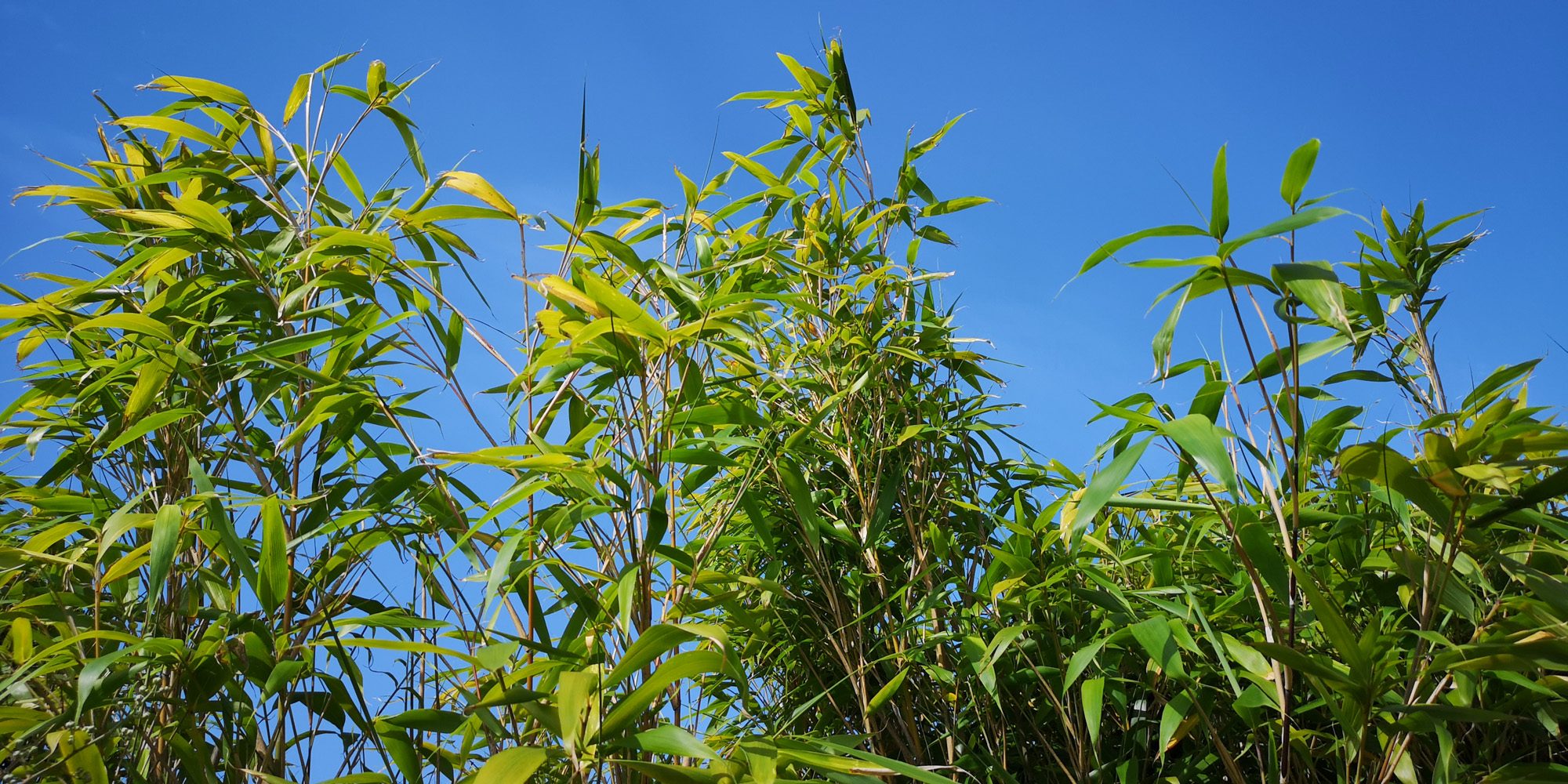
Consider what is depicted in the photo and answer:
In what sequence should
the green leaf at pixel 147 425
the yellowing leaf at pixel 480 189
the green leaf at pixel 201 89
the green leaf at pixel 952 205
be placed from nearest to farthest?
1. the green leaf at pixel 147 425
2. the yellowing leaf at pixel 480 189
3. the green leaf at pixel 201 89
4. the green leaf at pixel 952 205

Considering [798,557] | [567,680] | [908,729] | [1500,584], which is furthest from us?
[798,557]

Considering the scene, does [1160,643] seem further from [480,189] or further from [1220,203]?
[480,189]

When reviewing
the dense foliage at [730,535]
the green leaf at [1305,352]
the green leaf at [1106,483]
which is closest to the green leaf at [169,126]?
the dense foliage at [730,535]

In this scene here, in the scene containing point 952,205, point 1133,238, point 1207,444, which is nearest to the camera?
point 1207,444

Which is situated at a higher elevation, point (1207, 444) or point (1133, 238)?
point (1133, 238)

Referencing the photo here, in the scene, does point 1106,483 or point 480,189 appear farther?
point 480,189

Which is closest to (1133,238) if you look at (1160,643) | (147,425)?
(1160,643)

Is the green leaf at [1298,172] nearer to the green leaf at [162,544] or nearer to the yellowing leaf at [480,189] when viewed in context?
the yellowing leaf at [480,189]

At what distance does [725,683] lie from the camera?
5.23ft

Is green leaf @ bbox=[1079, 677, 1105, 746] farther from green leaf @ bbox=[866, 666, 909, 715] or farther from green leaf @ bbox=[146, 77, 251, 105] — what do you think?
green leaf @ bbox=[146, 77, 251, 105]

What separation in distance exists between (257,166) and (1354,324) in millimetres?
1540

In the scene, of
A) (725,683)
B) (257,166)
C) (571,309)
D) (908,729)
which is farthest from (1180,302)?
(257,166)

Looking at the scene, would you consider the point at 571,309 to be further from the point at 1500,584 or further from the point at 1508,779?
the point at 1500,584

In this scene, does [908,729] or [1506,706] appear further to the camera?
[908,729]
